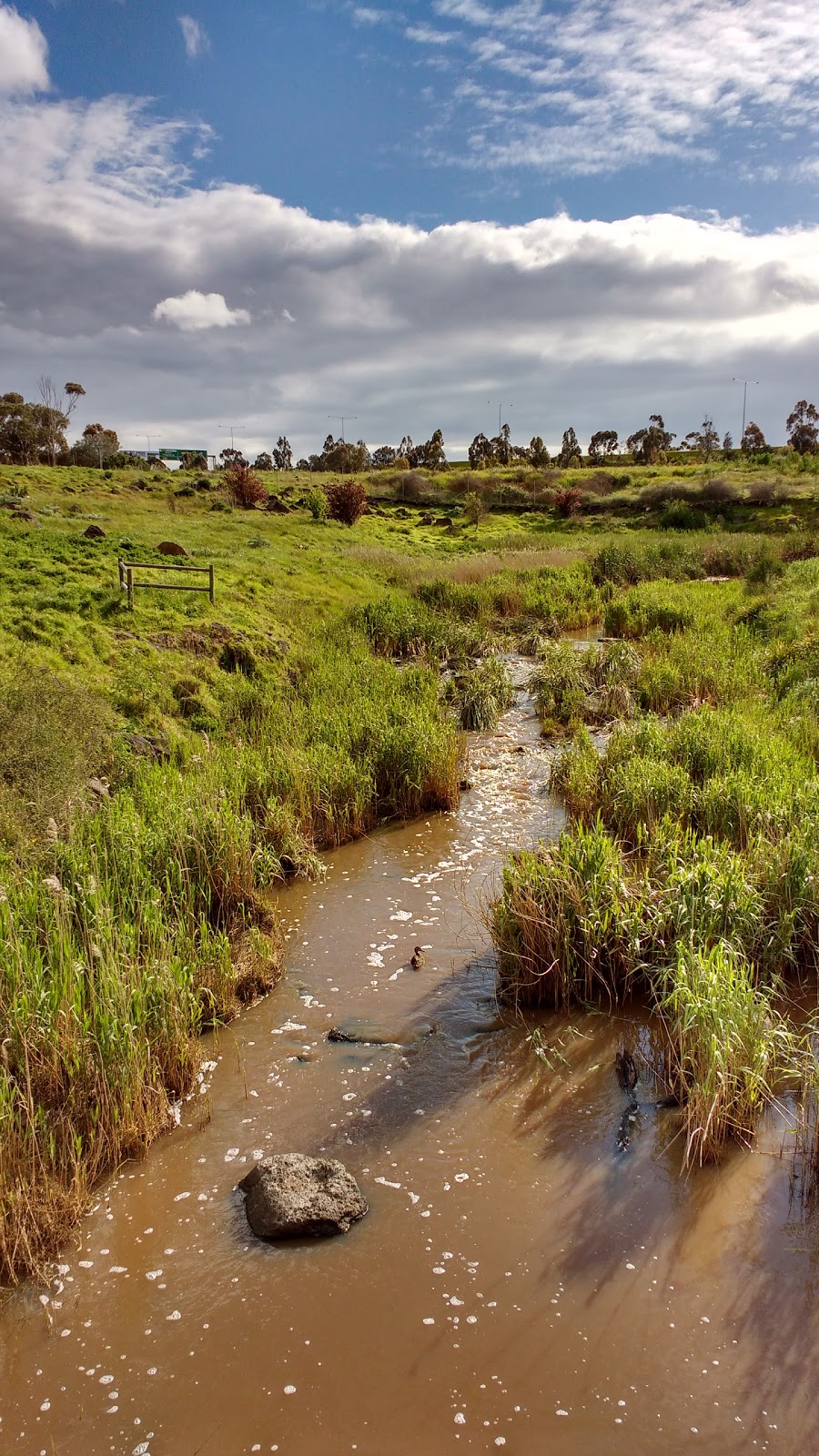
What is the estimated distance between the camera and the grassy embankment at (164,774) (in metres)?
5.88

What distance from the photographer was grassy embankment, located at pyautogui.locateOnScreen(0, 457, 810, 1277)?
588 centimetres

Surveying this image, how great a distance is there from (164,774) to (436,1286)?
790 cm

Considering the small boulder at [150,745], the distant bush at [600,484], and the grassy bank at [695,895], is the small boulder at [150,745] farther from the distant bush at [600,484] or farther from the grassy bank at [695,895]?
the distant bush at [600,484]

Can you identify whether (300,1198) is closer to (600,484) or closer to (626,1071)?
(626,1071)

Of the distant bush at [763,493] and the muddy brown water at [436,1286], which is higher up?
the distant bush at [763,493]

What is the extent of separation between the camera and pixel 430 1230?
17.6 feet

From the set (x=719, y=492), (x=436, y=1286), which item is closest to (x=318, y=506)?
(x=719, y=492)

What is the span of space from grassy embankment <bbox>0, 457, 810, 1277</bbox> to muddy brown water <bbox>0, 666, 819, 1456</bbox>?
559mm

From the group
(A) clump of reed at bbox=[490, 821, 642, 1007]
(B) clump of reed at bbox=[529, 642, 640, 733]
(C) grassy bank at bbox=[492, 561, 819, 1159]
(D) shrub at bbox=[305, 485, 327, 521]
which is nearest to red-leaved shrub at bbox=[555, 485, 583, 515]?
(D) shrub at bbox=[305, 485, 327, 521]

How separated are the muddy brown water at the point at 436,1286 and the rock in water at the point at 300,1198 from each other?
0.11 m

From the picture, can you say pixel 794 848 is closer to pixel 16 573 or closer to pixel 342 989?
pixel 342 989

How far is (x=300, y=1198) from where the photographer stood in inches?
210

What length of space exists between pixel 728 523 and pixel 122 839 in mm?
52838

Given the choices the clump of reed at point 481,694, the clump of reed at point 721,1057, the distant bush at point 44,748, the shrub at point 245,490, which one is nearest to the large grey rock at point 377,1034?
the clump of reed at point 721,1057
